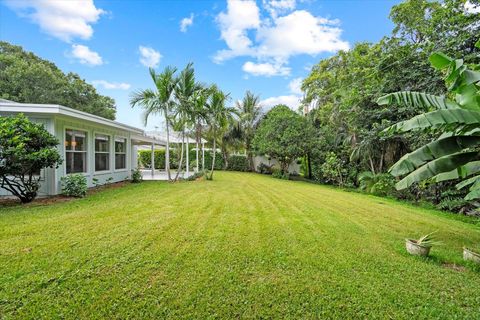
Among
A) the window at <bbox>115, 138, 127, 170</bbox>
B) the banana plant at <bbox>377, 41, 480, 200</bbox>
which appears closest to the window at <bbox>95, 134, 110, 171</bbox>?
the window at <bbox>115, 138, 127, 170</bbox>

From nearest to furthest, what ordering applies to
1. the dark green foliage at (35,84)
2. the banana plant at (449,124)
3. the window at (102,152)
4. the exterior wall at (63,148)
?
1. the banana plant at (449,124)
2. the exterior wall at (63,148)
3. the window at (102,152)
4. the dark green foliage at (35,84)

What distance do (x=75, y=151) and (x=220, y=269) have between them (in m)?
8.23

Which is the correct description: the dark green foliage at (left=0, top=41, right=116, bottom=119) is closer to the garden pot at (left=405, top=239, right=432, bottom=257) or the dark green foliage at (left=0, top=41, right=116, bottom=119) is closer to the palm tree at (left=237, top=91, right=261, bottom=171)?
the palm tree at (left=237, top=91, right=261, bottom=171)

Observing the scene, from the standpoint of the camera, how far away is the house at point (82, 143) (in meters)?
7.11

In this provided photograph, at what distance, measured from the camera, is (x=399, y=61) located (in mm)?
9367

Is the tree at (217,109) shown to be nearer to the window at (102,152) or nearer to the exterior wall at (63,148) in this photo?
the exterior wall at (63,148)

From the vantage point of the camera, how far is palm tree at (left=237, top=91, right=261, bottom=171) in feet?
75.1

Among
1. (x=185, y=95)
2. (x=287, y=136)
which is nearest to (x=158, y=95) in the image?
(x=185, y=95)

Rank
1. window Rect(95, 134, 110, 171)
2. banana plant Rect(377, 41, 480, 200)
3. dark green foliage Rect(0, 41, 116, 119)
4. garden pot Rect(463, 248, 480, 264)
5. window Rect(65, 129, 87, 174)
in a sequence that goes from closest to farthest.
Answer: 1. banana plant Rect(377, 41, 480, 200)
2. garden pot Rect(463, 248, 480, 264)
3. window Rect(65, 129, 87, 174)
4. window Rect(95, 134, 110, 171)
5. dark green foliage Rect(0, 41, 116, 119)

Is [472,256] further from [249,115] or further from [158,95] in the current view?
[249,115]

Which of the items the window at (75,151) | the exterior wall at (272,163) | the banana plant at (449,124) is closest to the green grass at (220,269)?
the banana plant at (449,124)

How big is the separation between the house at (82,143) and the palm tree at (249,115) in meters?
12.0

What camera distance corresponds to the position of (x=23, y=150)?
233 inches

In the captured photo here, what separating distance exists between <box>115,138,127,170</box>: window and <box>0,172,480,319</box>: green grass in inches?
246
